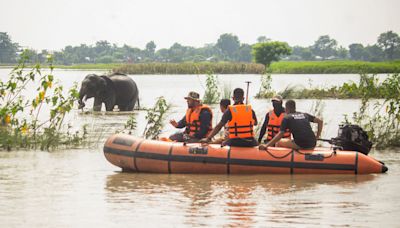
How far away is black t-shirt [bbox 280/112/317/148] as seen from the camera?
1149 centimetres

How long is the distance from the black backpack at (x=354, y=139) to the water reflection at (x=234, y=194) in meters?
0.54

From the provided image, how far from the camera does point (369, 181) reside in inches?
439

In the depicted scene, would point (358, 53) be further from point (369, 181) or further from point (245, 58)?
point (369, 181)

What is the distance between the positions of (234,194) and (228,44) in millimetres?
169286

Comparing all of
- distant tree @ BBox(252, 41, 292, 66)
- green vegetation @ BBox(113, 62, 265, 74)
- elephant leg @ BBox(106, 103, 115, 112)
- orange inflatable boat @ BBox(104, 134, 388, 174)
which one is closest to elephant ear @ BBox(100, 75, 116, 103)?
elephant leg @ BBox(106, 103, 115, 112)

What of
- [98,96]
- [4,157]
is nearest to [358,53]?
[98,96]

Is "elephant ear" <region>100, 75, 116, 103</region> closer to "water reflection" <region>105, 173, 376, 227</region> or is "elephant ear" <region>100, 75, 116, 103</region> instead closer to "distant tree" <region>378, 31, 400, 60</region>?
"water reflection" <region>105, 173, 376, 227</region>

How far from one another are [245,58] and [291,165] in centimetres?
15812

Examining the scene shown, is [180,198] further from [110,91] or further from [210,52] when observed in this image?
[210,52]

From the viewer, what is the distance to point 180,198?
988 cm

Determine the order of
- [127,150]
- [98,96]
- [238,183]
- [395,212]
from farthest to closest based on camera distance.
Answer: [98,96] < [127,150] < [238,183] < [395,212]

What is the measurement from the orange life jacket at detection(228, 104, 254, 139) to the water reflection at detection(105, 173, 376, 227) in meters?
0.66

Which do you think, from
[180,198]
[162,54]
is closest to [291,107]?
[180,198]

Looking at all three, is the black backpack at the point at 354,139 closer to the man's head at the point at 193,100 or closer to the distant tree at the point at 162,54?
the man's head at the point at 193,100
